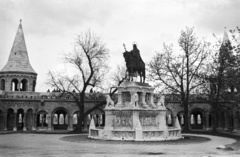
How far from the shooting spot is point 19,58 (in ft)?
128

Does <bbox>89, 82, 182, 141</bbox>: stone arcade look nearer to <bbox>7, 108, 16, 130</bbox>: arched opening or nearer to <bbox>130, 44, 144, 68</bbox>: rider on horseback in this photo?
<bbox>130, 44, 144, 68</bbox>: rider on horseback

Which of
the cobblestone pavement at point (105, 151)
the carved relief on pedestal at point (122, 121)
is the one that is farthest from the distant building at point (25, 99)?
the cobblestone pavement at point (105, 151)

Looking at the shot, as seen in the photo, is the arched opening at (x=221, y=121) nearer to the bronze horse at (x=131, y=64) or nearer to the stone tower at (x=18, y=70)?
the bronze horse at (x=131, y=64)

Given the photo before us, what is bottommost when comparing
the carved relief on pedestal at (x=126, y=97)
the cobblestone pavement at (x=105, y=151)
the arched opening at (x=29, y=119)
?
the cobblestone pavement at (x=105, y=151)

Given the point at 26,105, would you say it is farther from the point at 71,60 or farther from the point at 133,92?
the point at 133,92

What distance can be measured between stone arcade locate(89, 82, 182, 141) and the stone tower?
19.9 metres

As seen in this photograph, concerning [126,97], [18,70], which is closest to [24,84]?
[18,70]

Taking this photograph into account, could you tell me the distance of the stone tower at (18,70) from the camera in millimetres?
38062

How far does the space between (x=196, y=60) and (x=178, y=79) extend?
2.48 meters

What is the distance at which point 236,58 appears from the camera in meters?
21.6

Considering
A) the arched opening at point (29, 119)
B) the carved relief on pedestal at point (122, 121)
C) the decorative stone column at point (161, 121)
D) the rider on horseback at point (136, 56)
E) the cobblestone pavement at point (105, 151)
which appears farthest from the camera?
the arched opening at point (29, 119)

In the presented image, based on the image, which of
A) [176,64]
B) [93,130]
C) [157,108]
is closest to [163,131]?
[157,108]

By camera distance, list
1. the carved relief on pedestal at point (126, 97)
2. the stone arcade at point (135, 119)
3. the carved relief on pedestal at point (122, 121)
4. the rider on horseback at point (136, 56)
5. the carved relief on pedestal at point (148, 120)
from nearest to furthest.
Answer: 1. the stone arcade at point (135, 119)
2. the carved relief on pedestal at point (122, 121)
3. the carved relief on pedestal at point (148, 120)
4. the carved relief on pedestal at point (126, 97)
5. the rider on horseback at point (136, 56)

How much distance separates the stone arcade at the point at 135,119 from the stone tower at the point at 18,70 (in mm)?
19934
